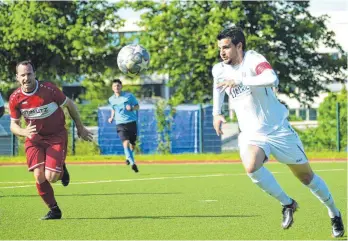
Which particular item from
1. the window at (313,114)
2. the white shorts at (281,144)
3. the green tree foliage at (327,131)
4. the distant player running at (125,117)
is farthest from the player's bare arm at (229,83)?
the window at (313,114)

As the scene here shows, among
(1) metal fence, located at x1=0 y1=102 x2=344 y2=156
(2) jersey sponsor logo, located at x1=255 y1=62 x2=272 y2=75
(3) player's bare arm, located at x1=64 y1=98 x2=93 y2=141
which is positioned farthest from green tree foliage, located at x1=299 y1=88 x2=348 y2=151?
(2) jersey sponsor logo, located at x1=255 y1=62 x2=272 y2=75

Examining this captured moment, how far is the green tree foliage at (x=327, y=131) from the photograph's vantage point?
34625 mm

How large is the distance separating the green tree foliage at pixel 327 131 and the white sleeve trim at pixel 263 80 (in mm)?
25153

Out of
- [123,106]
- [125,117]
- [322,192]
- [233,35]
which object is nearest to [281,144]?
[322,192]

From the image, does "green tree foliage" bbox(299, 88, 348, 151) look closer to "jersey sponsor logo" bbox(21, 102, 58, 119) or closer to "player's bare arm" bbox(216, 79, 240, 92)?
"jersey sponsor logo" bbox(21, 102, 58, 119)

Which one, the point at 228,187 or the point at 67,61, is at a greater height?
the point at 67,61

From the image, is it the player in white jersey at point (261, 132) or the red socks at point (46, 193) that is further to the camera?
the red socks at point (46, 193)

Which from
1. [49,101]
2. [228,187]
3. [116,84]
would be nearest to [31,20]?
[116,84]

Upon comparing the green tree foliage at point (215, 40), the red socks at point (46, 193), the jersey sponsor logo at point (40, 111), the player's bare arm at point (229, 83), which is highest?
the green tree foliage at point (215, 40)

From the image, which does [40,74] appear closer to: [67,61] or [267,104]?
[67,61]

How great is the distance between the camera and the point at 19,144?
116ft

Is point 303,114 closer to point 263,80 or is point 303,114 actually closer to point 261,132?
point 261,132

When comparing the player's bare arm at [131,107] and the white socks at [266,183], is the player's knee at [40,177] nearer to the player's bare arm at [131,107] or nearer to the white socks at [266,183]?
the white socks at [266,183]

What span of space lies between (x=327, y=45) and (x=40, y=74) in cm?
1477
